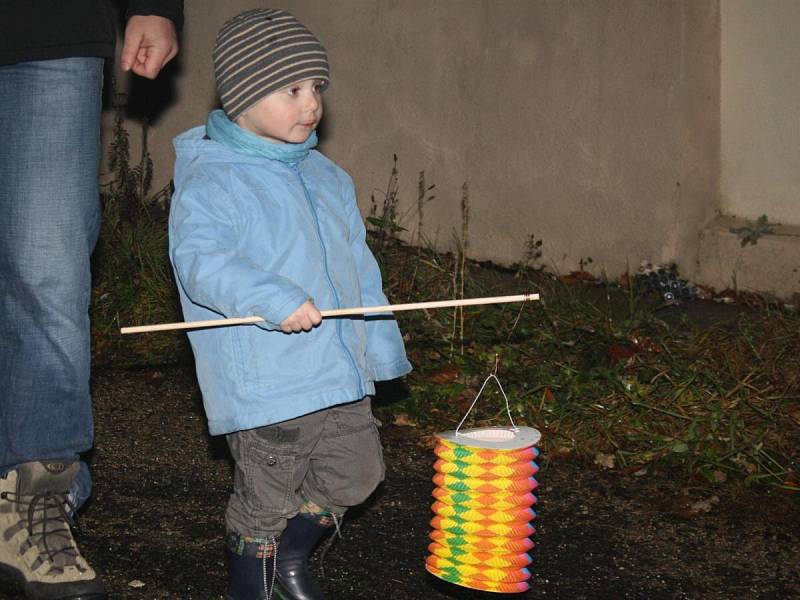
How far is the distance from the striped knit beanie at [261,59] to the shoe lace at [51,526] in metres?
1.18

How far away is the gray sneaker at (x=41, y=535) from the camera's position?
3414 mm

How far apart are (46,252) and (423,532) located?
1456 millimetres

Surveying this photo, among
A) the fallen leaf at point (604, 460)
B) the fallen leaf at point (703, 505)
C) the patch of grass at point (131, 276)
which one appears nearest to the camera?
the fallen leaf at point (703, 505)

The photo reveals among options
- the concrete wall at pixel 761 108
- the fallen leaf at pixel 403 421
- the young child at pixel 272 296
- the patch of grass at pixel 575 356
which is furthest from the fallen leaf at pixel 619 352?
the young child at pixel 272 296

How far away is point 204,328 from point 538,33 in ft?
13.2

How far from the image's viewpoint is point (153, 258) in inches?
261

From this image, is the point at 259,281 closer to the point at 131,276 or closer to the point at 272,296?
the point at 272,296

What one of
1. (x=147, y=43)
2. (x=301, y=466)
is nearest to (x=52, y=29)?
(x=147, y=43)

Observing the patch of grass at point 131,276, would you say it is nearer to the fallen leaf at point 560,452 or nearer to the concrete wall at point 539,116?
the concrete wall at point 539,116

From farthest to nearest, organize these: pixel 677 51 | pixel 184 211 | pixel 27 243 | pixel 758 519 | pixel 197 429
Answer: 1. pixel 677 51
2. pixel 197 429
3. pixel 758 519
4. pixel 27 243
5. pixel 184 211

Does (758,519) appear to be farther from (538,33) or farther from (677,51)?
(538,33)

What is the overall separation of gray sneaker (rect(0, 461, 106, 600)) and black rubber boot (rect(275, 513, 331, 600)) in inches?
19.7

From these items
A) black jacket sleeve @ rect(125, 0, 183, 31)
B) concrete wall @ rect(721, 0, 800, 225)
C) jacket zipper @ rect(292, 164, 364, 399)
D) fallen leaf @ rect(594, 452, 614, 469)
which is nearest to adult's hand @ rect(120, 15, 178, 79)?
black jacket sleeve @ rect(125, 0, 183, 31)

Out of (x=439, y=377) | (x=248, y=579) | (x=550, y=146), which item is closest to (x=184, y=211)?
(x=248, y=579)
